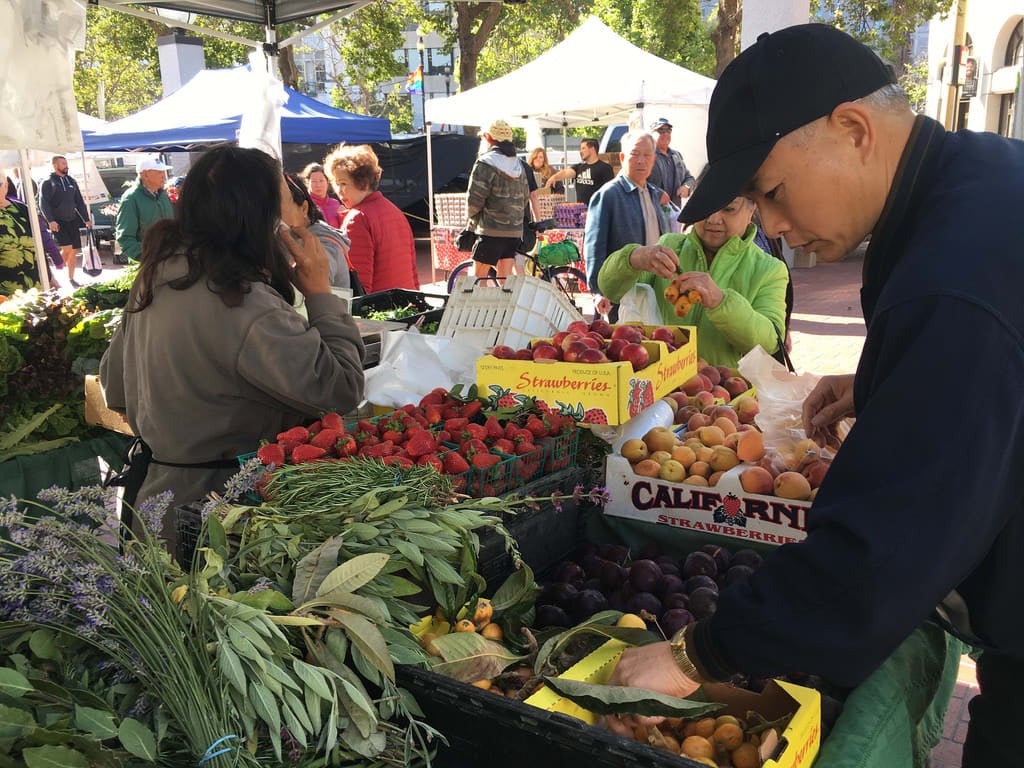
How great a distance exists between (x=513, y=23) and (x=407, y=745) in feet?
95.9

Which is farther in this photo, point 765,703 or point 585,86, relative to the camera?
point 585,86

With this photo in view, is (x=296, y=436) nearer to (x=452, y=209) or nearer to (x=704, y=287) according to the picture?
(x=704, y=287)

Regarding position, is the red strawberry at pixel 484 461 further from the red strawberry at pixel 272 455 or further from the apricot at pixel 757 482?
the apricot at pixel 757 482

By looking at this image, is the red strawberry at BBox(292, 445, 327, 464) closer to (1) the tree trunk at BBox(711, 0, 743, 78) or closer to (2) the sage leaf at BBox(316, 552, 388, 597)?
(2) the sage leaf at BBox(316, 552, 388, 597)

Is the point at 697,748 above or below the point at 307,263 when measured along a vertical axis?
below

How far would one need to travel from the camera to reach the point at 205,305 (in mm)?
2865

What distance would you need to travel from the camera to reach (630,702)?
1.58m

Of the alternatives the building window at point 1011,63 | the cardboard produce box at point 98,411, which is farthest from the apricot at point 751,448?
the building window at point 1011,63

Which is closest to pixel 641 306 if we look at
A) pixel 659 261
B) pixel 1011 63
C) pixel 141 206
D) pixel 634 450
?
pixel 659 261

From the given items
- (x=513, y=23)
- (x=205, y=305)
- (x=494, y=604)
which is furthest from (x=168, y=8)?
(x=513, y=23)

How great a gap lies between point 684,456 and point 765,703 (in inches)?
46.3

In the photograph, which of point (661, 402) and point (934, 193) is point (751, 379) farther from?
point (934, 193)

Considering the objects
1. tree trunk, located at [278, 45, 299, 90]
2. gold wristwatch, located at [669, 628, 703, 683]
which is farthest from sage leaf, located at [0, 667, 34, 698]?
tree trunk, located at [278, 45, 299, 90]

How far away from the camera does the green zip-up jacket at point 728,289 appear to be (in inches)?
157
